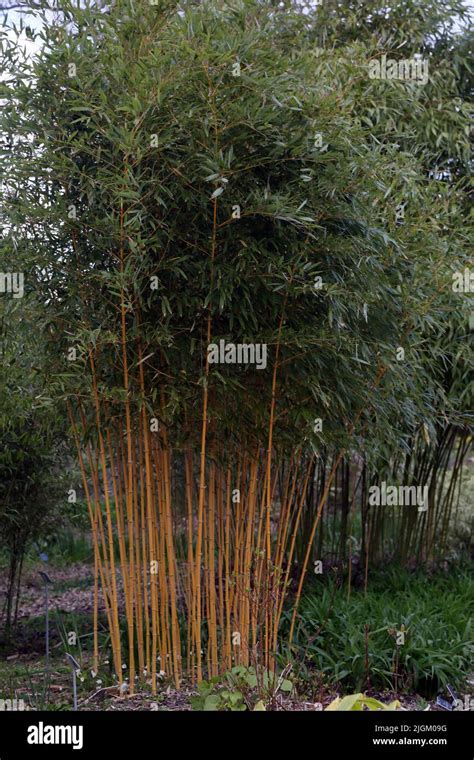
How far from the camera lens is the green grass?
3.47 metres

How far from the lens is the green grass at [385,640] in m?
3.47

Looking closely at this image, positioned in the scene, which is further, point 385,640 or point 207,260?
point 385,640

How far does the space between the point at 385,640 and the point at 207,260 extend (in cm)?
201

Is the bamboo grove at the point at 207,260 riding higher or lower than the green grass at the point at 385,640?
higher

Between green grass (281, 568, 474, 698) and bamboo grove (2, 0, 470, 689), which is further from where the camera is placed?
green grass (281, 568, 474, 698)

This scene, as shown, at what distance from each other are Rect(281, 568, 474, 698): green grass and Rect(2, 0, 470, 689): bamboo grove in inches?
18.0

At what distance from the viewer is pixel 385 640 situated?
11.9 feet

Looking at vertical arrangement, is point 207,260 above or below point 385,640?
above

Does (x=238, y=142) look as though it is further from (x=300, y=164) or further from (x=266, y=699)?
(x=266, y=699)

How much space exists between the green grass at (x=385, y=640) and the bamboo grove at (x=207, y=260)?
0.46 metres

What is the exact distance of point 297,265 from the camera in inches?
109

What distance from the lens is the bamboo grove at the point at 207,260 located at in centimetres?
273

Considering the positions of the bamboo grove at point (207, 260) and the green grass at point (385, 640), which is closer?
the bamboo grove at point (207, 260)
